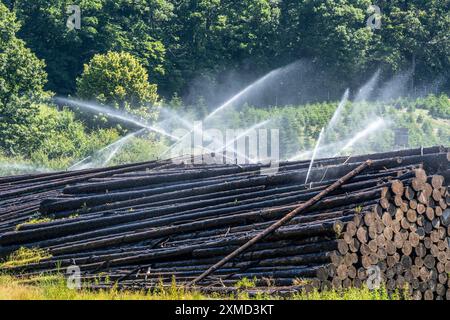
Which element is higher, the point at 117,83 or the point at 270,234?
the point at 117,83

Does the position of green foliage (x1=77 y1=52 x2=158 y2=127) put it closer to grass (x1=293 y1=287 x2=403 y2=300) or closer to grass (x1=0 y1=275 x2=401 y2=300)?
grass (x1=0 y1=275 x2=401 y2=300)

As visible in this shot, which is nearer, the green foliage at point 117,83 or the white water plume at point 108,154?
the white water plume at point 108,154

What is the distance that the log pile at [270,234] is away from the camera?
21031mm

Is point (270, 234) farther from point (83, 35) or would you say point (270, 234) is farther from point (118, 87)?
point (83, 35)

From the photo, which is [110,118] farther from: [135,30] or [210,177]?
[210,177]

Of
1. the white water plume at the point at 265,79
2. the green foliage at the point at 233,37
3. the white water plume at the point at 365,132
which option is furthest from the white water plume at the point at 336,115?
the white water plume at the point at 265,79

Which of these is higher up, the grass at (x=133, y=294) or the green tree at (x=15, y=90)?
the green tree at (x=15, y=90)

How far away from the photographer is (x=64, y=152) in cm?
5959

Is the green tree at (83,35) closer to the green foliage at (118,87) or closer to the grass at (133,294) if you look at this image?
the green foliage at (118,87)

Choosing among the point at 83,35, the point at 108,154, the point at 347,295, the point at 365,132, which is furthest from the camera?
the point at 83,35

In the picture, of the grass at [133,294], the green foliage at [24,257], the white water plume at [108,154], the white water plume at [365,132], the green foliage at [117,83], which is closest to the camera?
the grass at [133,294]

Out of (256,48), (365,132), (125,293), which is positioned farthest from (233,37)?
(125,293)

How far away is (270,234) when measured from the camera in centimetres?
2192
